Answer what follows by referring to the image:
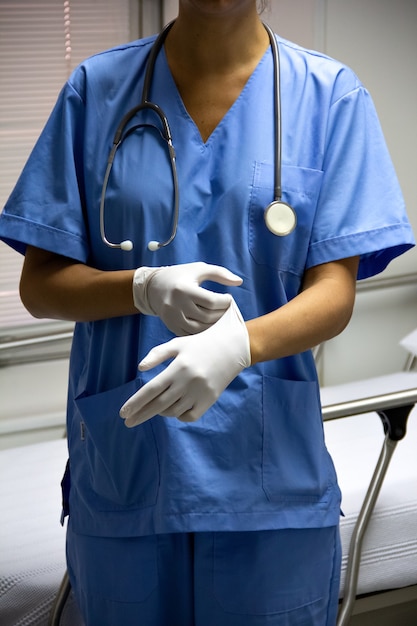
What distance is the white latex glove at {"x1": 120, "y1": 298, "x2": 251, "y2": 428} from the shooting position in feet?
3.38

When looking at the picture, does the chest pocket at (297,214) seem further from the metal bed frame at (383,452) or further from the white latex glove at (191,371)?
the metal bed frame at (383,452)

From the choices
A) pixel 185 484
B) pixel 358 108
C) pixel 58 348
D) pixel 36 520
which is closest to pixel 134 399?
pixel 185 484

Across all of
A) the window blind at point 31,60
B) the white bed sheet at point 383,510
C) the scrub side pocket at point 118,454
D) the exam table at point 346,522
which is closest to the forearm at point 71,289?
the scrub side pocket at point 118,454

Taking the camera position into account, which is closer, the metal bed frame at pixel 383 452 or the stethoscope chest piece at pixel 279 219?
the stethoscope chest piece at pixel 279 219

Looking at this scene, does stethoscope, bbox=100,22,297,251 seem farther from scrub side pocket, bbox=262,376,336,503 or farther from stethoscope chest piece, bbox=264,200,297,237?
scrub side pocket, bbox=262,376,336,503

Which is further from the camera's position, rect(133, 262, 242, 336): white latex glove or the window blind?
the window blind

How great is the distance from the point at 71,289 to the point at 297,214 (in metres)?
0.30

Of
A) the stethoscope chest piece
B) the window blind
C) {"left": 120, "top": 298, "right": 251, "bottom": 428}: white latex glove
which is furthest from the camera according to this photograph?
the window blind

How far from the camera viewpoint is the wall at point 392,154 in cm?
275

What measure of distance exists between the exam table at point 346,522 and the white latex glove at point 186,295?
0.68 m

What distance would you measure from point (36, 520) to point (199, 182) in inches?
36.2

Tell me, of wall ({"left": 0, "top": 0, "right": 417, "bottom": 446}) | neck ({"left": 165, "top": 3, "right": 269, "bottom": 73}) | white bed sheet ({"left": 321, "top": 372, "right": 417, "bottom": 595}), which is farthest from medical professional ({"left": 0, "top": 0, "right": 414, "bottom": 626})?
wall ({"left": 0, "top": 0, "right": 417, "bottom": 446})

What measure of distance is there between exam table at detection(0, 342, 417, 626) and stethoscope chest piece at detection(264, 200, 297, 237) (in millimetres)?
640

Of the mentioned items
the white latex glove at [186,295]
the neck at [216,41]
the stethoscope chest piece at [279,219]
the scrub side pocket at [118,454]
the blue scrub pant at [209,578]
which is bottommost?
the blue scrub pant at [209,578]
